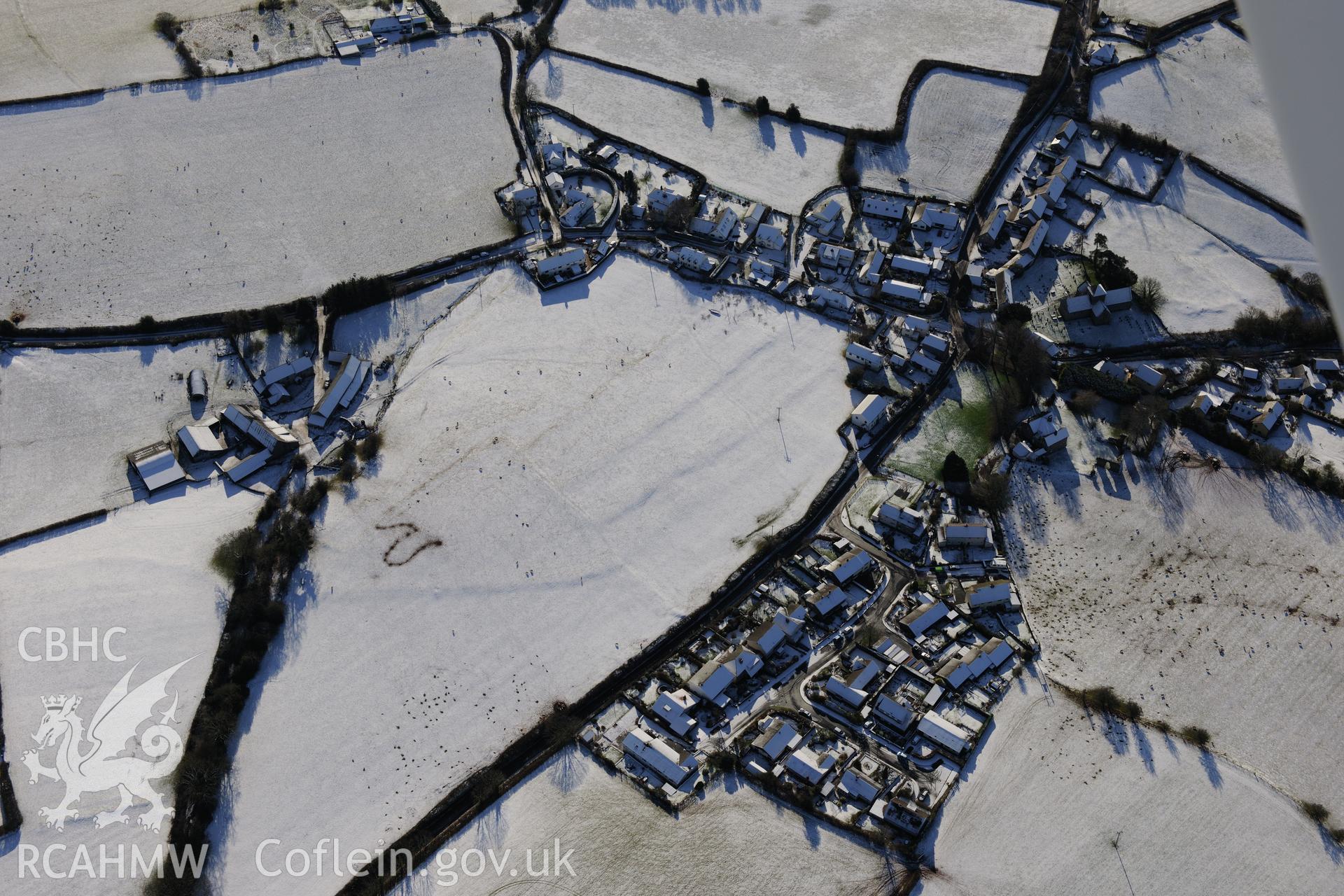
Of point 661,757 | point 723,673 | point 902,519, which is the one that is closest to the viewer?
point 661,757

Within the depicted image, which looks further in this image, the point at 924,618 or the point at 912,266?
the point at 912,266

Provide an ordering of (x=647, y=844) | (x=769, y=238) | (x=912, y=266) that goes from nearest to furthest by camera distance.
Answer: (x=647, y=844) < (x=912, y=266) < (x=769, y=238)

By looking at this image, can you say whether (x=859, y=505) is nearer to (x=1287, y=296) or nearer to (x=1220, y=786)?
(x=1220, y=786)

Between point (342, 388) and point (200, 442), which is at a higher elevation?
point (342, 388)

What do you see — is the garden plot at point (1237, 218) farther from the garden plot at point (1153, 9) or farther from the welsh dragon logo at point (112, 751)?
the welsh dragon logo at point (112, 751)

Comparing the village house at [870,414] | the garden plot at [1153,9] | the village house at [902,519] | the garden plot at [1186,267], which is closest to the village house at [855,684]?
the village house at [902,519]

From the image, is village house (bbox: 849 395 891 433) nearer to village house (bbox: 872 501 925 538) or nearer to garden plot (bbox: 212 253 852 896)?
garden plot (bbox: 212 253 852 896)

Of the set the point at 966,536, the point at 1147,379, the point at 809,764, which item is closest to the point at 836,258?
the point at 1147,379

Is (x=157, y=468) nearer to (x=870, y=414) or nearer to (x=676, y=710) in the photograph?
(x=676, y=710)
